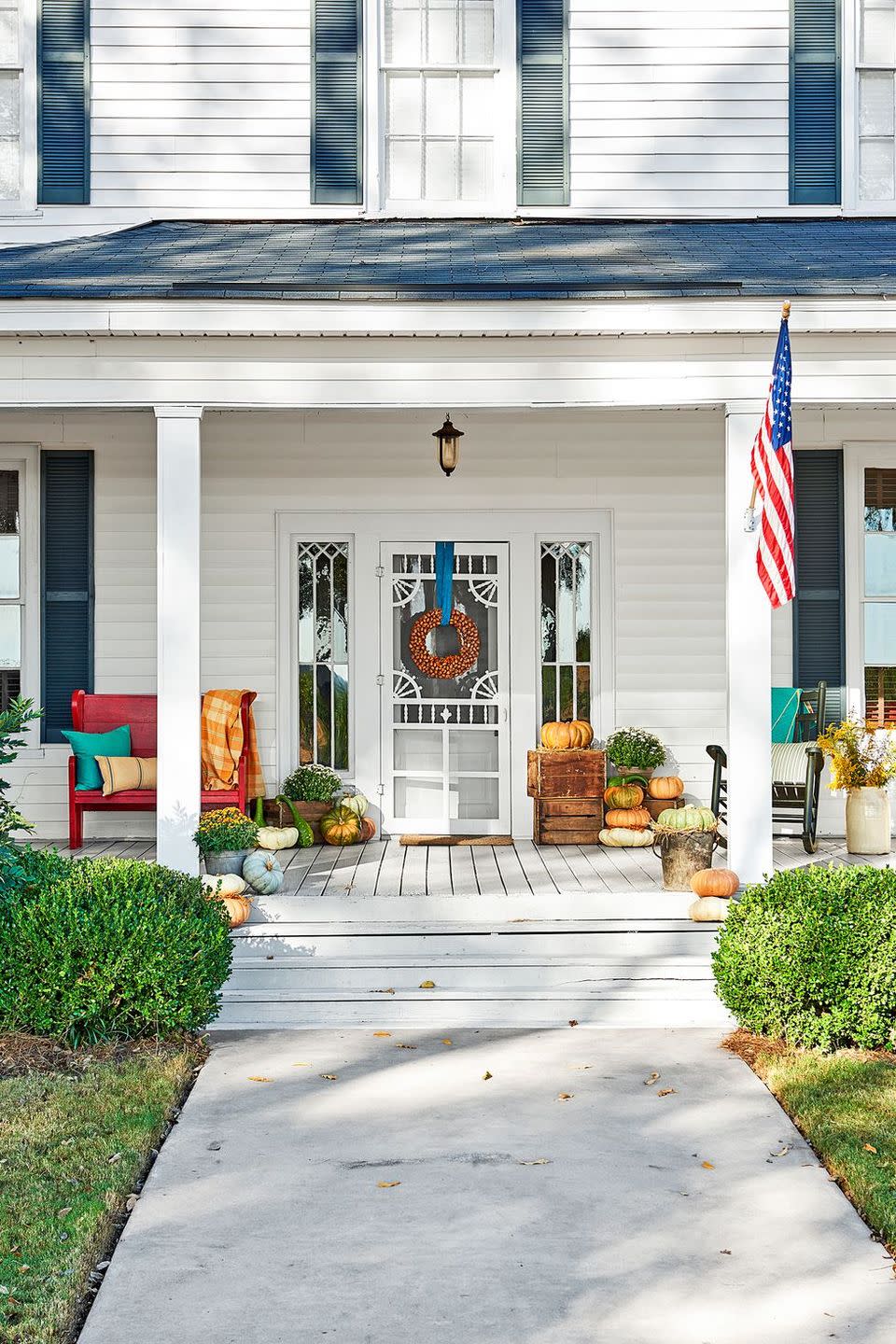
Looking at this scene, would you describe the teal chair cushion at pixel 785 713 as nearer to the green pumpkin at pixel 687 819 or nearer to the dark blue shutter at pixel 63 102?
the green pumpkin at pixel 687 819

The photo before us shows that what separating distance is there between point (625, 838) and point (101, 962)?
12.5ft

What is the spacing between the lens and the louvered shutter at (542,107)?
27.7 ft

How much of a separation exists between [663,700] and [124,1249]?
5598 mm

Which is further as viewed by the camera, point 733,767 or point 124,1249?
point 733,767

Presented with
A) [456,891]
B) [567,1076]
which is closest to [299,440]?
[456,891]

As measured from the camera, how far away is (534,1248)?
356 centimetres

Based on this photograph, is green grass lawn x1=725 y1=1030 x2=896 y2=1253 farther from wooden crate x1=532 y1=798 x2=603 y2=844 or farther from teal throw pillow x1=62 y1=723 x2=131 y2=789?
teal throw pillow x1=62 y1=723 x2=131 y2=789

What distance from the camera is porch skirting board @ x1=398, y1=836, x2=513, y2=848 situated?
819 cm

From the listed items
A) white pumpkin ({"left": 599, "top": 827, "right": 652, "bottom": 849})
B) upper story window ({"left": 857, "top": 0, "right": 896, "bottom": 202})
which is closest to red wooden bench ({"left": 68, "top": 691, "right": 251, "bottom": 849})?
white pumpkin ({"left": 599, "top": 827, "right": 652, "bottom": 849})

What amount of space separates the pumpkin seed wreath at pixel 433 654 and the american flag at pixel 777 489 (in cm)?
289

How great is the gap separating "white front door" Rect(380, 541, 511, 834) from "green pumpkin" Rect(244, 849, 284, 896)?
81.5 inches

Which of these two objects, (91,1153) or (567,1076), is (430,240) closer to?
(567,1076)

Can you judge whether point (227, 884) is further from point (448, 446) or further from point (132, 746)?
point (448, 446)

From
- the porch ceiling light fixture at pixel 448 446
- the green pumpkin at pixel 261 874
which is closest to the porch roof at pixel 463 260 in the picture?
the porch ceiling light fixture at pixel 448 446
